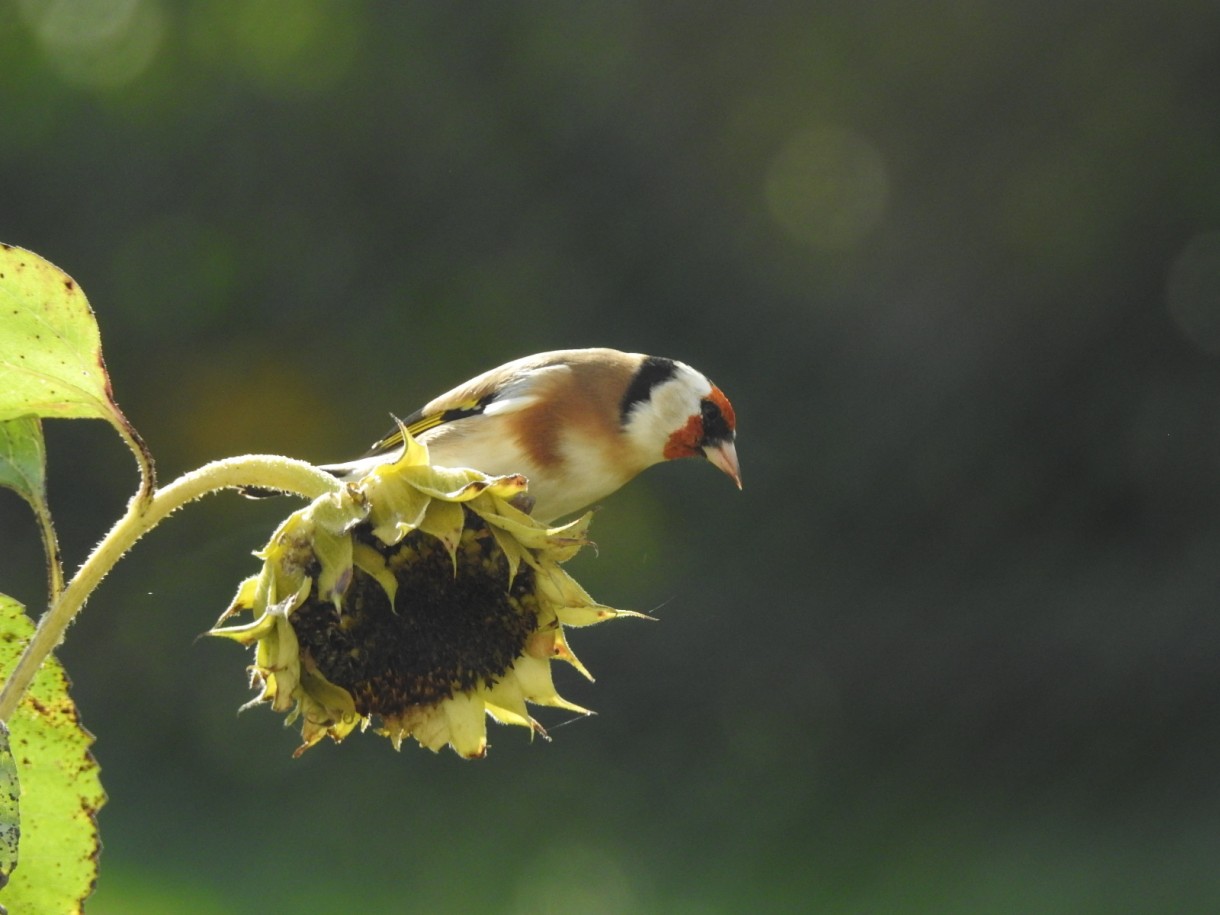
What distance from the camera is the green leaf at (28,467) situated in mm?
579

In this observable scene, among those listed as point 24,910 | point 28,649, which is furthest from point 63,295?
point 24,910

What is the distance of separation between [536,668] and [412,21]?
4639 mm

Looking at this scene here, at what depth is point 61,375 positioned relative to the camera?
23.2 inches

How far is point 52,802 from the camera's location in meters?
0.64

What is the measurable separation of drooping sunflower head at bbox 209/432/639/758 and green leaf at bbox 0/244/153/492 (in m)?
0.10

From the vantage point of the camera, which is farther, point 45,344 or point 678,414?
point 678,414

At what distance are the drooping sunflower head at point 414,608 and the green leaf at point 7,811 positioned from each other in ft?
0.37

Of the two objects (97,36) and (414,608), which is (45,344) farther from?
(97,36)

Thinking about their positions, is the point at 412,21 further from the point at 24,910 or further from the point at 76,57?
the point at 24,910

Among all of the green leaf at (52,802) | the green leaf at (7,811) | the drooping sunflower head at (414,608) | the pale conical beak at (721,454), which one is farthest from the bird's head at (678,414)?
the green leaf at (7,811)

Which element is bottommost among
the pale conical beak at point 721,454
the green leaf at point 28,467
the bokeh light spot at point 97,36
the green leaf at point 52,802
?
the bokeh light spot at point 97,36

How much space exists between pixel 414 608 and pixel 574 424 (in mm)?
936

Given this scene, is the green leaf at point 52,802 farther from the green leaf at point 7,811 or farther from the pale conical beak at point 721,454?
the pale conical beak at point 721,454

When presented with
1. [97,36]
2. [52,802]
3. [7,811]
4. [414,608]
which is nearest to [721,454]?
[414,608]
